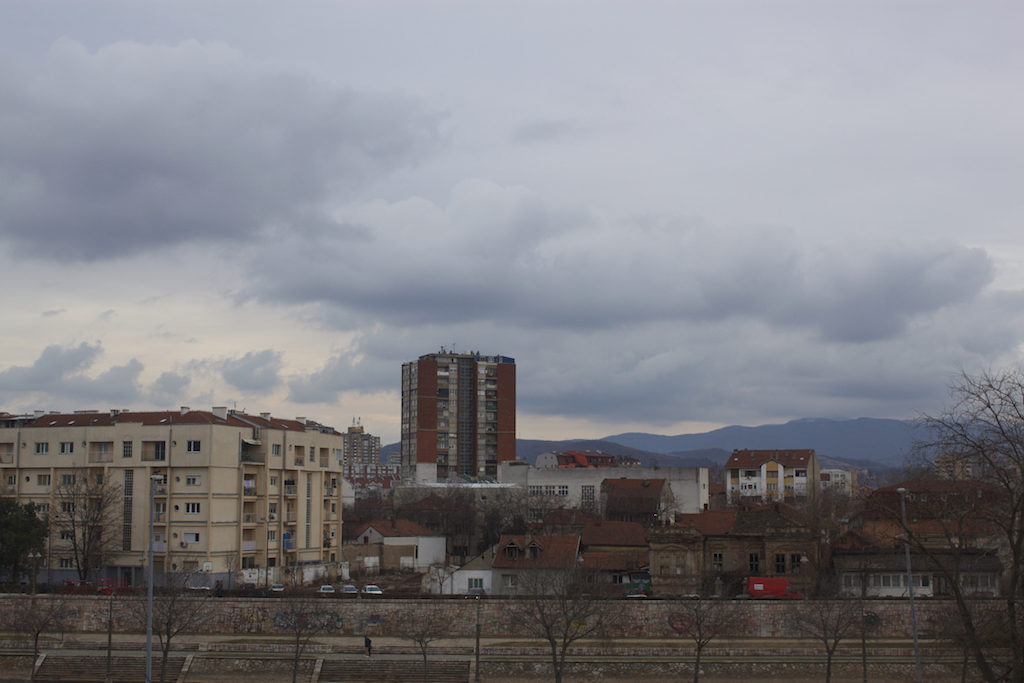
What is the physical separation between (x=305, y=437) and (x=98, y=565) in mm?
19685

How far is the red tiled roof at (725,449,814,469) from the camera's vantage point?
153 m

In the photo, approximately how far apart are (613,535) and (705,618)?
26699 mm

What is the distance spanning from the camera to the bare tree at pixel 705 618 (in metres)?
53.1

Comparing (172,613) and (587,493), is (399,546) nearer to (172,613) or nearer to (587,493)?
(172,613)

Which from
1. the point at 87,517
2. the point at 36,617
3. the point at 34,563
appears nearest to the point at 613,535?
the point at 87,517

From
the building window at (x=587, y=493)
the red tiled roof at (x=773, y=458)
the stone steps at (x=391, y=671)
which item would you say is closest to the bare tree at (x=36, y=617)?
the stone steps at (x=391, y=671)

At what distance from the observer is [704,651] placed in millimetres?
53281

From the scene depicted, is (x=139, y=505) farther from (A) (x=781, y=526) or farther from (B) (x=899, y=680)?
(B) (x=899, y=680)

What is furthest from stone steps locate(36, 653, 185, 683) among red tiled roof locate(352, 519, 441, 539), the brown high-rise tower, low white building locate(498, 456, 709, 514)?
the brown high-rise tower

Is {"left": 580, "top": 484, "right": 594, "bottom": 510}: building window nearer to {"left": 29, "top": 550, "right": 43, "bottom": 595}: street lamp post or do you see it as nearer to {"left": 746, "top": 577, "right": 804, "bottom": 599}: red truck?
{"left": 746, "top": 577, "right": 804, "bottom": 599}: red truck

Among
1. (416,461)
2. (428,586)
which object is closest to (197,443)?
(428,586)

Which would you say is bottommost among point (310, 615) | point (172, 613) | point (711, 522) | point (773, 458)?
point (310, 615)

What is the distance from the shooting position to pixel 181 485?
247 feet

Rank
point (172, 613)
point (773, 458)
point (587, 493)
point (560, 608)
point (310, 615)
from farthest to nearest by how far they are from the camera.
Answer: point (773, 458) < point (587, 493) < point (310, 615) < point (560, 608) < point (172, 613)
